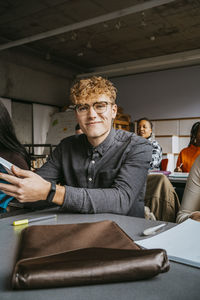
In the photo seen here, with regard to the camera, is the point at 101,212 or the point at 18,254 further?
the point at 101,212

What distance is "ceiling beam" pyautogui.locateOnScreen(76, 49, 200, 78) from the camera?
701 cm

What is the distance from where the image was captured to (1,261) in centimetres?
67

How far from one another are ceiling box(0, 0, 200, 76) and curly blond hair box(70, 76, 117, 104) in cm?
337

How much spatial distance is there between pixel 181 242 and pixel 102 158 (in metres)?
0.76

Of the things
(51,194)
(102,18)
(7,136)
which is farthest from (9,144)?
(102,18)

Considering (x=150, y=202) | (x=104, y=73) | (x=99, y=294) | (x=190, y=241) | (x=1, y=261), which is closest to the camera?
(x=99, y=294)

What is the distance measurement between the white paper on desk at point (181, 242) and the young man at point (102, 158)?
36 cm

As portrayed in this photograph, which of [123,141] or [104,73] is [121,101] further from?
[123,141]

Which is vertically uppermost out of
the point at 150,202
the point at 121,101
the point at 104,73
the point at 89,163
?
the point at 104,73

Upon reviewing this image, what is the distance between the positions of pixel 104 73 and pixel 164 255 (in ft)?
26.8

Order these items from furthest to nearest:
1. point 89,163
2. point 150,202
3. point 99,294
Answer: point 150,202, point 89,163, point 99,294

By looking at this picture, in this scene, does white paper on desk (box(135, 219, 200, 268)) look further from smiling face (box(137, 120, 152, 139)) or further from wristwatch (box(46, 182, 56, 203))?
smiling face (box(137, 120, 152, 139))

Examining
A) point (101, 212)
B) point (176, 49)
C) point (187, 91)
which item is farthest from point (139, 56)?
point (101, 212)

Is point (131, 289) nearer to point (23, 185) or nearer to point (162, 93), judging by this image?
point (23, 185)
